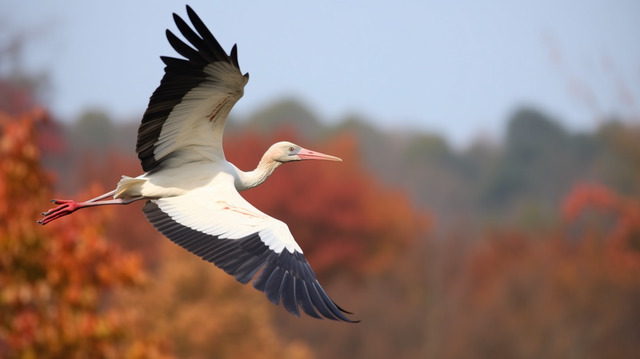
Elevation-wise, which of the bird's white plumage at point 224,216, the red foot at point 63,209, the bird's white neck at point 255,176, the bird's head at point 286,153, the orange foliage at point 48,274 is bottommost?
the orange foliage at point 48,274

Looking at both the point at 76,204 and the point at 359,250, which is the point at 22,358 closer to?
the point at 76,204

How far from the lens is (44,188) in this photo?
12641 mm

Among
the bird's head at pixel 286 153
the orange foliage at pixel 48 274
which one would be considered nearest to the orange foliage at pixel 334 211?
the orange foliage at pixel 48 274

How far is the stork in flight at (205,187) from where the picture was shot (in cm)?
752

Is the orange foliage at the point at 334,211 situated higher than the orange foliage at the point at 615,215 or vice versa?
the orange foliage at the point at 615,215

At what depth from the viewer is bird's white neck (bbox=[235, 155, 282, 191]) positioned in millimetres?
8414

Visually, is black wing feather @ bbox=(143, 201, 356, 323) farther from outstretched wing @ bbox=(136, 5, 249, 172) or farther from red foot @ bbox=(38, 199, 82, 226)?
red foot @ bbox=(38, 199, 82, 226)

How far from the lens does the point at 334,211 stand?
60.9 meters

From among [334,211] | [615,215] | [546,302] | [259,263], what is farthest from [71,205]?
[334,211]

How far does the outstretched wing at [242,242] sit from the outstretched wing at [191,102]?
0.41 m

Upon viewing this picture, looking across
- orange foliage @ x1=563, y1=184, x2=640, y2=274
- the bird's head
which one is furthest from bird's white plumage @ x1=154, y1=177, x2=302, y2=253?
orange foliage @ x1=563, y1=184, x2=640, y2=274

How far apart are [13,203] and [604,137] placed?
57563 mm

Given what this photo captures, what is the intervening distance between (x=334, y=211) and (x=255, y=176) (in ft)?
172

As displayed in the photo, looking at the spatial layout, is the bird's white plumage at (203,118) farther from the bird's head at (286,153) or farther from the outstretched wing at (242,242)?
the bird's head at (286,153)
